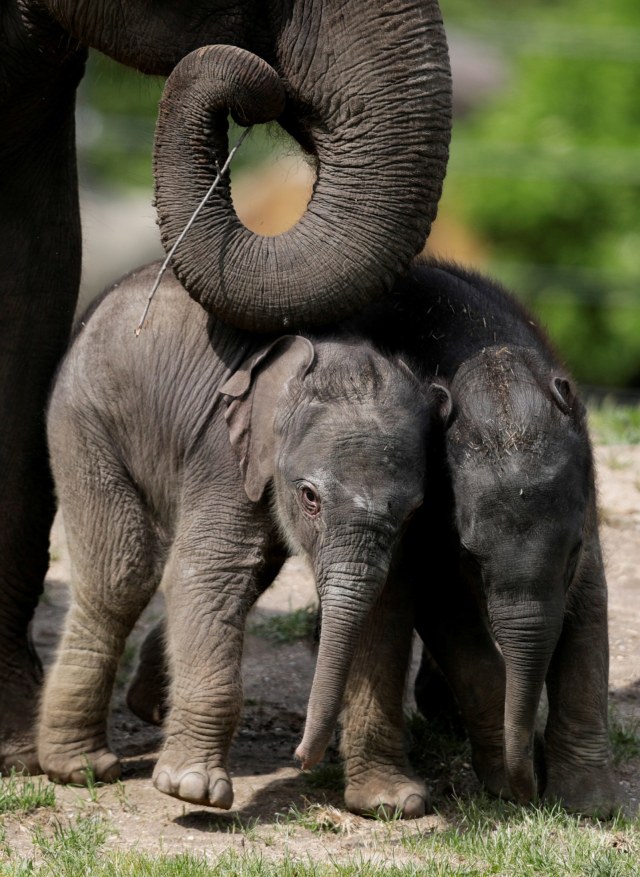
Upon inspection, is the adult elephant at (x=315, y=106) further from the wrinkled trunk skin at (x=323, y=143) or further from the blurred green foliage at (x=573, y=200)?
the blurred green foliage at (x=573, y=200)

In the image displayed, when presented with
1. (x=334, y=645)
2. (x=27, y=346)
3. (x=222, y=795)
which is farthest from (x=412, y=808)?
(x=27, y=346)

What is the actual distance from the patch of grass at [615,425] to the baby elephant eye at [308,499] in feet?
13.8

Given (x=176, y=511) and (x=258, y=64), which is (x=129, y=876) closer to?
(x=176, y=511)

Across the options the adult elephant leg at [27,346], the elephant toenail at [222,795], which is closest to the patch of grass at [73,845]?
the elephant toenail at [222,795]

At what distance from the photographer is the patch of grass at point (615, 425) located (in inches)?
355

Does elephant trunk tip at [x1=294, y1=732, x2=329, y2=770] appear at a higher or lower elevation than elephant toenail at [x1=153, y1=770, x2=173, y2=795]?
higher

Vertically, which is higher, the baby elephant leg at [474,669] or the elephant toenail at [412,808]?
the baby elephant leg at [474,669]

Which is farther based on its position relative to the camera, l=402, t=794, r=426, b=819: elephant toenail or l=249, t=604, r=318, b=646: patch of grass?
l=249, t=604, r=318, b=646: patch of grass

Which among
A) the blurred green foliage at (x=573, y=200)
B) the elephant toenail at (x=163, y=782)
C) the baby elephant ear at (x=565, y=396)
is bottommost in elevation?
the elephant toenail at (x=163, y=782)

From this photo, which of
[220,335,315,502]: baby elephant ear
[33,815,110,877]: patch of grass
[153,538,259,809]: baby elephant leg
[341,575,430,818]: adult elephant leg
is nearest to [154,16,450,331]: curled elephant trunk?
[220,335,315,502]: baby elephant ear

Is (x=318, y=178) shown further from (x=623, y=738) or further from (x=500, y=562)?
(x=623, y=738)

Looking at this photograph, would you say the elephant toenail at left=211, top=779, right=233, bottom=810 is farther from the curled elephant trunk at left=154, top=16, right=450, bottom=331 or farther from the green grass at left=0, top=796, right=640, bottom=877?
the curled elephant trunk at left=154, top=16, right=450, bottom=331

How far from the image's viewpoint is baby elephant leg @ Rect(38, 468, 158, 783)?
217 inches

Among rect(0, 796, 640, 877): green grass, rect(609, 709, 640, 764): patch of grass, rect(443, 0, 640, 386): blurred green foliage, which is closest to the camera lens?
rect(0, 796, 640, 877): green grass
